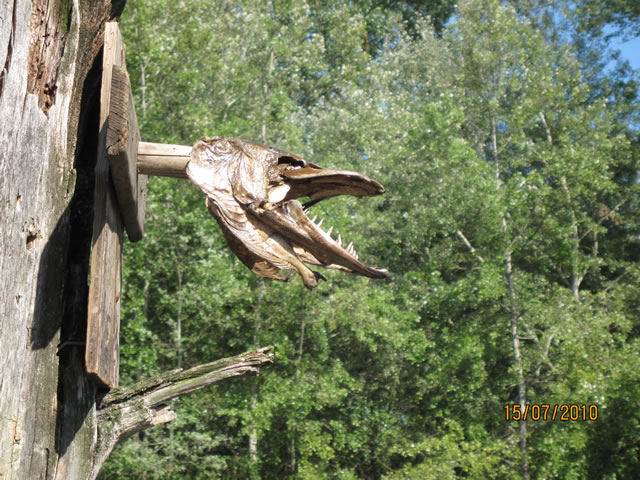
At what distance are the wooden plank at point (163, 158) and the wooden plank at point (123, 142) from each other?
4 cm

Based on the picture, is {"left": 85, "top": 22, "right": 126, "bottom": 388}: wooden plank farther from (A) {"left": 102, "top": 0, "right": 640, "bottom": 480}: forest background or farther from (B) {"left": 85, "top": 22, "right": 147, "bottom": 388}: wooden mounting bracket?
(A) {"left": 102, "top": 0, "right": 640, "bottom": 480}: forest background

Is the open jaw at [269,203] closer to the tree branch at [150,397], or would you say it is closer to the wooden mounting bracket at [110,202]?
the wooden mounting bracket at [110,202]

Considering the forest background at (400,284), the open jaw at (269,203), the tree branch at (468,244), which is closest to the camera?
the open jaw at (269,203)

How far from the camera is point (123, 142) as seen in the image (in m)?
1.66

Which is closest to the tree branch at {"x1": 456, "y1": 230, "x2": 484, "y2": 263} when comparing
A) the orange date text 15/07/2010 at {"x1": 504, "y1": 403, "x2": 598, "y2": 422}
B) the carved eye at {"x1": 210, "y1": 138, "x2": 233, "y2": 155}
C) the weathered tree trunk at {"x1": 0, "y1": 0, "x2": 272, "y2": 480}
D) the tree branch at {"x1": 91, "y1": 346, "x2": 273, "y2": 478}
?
the orange date text 15/07/2010 at {"x1": 504, "y1": 403, "x2": 598, "y2": 422}

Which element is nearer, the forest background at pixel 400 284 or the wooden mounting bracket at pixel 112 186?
the wooden mounting bracket at pixel 112 186

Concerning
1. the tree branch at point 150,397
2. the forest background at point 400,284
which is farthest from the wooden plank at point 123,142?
the forest background at point 400,284

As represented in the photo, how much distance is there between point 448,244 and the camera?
44.7ft

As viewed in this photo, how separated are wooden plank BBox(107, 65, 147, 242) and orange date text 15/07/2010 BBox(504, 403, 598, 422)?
9.73m

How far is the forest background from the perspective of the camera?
428 inches

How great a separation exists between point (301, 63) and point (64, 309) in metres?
14.3

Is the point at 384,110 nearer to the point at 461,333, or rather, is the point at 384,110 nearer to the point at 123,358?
the point at 461,333

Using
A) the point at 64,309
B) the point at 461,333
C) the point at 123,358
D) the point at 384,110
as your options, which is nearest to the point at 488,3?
the point at 384,110

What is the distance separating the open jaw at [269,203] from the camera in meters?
1.81
